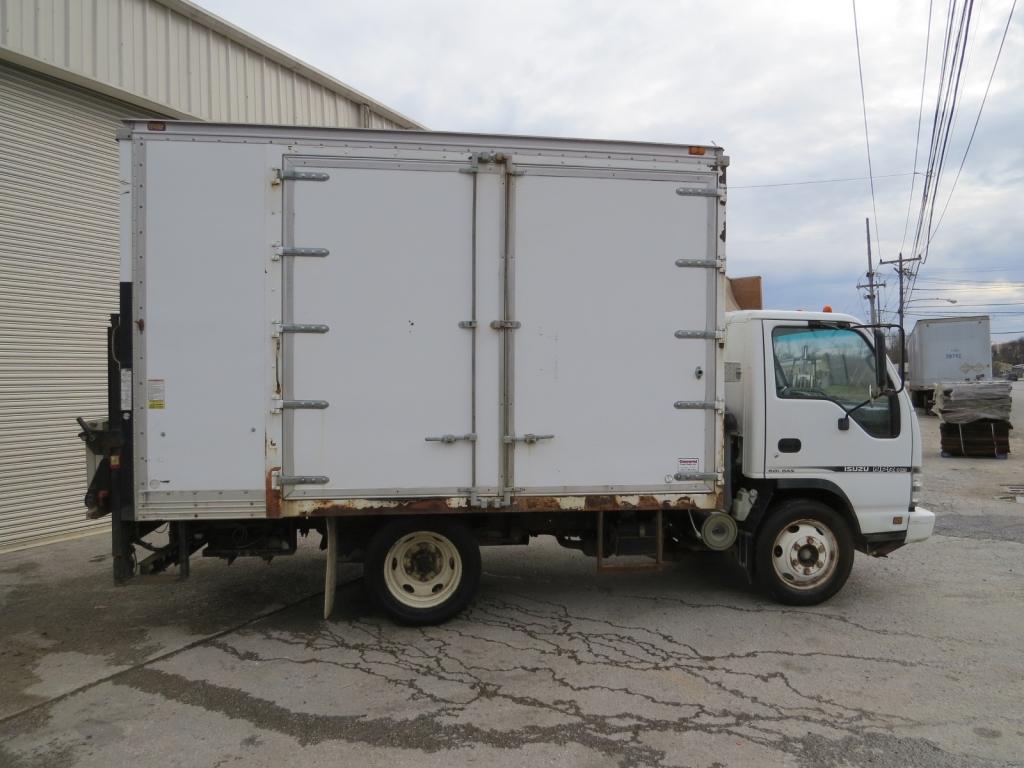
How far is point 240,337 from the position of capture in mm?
4535

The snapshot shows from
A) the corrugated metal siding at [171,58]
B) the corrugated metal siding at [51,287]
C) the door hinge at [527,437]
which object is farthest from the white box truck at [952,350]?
the corrugated metal siding at [51,287]

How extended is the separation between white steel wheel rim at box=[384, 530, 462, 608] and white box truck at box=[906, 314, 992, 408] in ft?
80.5

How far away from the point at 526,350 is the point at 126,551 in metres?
3.04

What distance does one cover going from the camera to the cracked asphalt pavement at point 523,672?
347cm

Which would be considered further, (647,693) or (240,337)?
(240,337)

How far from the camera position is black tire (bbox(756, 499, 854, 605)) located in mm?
5340

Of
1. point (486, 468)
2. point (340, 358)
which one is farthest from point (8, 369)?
point (486, 468)

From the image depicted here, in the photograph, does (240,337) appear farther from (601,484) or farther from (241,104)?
(241,104)

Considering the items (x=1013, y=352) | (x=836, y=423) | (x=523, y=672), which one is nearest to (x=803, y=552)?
(x=836, y=423)

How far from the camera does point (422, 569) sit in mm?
5051

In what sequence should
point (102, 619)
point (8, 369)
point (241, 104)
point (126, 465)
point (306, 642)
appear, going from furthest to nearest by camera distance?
1. point (241, 104)
2. point (8, 369)
3. point (102, 619)
4. point (306, 642)
5. point (126, 465)

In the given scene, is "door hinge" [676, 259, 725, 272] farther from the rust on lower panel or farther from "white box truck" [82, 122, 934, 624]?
the rust on lower panel

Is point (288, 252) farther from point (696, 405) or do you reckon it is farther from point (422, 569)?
point (696, 405)

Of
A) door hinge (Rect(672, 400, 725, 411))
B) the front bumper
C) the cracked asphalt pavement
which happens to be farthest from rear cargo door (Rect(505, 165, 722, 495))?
the front bumper
